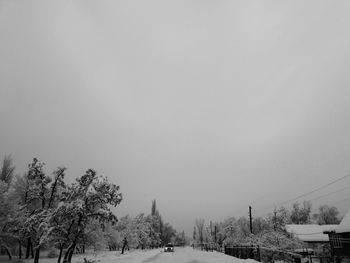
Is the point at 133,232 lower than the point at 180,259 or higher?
higher

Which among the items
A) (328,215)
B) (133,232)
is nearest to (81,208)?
(133,232)

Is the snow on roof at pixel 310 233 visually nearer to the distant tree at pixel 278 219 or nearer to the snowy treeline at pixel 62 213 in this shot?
the distant tree at pixel 278 219

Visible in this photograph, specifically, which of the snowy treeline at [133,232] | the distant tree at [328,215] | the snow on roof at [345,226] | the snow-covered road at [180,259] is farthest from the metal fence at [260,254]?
the distant tree at [328,215]

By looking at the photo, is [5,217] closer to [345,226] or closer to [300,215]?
[345,226]

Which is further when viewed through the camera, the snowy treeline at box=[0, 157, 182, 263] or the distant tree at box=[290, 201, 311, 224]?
the distant tree at box=[290, 201, 311, 224]

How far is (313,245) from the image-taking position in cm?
6103

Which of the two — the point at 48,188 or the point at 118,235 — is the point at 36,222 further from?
the point at 118,235

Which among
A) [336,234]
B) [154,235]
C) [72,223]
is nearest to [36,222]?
[72,223]

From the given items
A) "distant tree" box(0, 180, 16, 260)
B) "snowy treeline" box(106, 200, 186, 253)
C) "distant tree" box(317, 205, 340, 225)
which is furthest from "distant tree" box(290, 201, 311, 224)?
"distant tree" box(0, 180, 16, 260)

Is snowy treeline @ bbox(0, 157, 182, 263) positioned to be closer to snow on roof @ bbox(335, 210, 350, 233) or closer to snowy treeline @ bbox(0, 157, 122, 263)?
snowy treeline @ bbox(0, 157, 122, 263)

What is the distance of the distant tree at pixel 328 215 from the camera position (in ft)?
341

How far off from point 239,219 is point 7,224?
10342 centimetres

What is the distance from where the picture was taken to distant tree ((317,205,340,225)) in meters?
104

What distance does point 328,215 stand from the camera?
105062 mm
